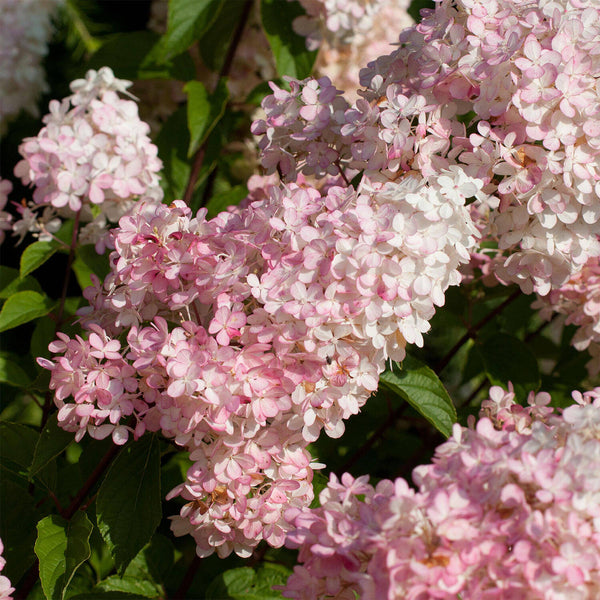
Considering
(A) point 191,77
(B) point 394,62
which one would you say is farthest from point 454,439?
(A) point 191,77

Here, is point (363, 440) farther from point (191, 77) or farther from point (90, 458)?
point (191, 77)

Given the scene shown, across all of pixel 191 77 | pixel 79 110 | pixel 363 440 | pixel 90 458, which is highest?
pixel 79 110

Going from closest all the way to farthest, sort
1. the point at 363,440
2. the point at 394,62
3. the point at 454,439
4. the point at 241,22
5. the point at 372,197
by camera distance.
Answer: the point at 454,439, the point at 372,197, the point at 394,62, the point at 363,440, the point at 241,22

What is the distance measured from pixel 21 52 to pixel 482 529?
1577 millimetres

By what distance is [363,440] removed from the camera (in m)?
1.30

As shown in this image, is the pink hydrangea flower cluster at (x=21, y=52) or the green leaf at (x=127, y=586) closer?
the green leaf at (x=127, y=586)

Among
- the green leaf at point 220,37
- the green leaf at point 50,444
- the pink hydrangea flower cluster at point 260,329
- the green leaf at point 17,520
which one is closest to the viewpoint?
the pink hydrangea flower cluster at point 260,329

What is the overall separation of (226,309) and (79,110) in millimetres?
548

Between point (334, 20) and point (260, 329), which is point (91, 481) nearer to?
point (260, 329)

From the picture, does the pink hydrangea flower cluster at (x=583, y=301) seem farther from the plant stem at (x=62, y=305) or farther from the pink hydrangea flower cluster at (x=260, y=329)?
the plant stem at (x=62, y=305)

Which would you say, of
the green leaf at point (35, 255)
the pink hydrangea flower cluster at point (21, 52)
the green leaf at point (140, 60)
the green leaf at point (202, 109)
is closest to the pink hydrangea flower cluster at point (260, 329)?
the green leaf at point (35, 255)

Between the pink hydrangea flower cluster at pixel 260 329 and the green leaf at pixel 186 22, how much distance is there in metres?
0.63

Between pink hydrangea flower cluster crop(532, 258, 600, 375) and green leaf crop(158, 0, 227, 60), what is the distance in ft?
2.57

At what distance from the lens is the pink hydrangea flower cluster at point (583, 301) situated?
1.10 m
